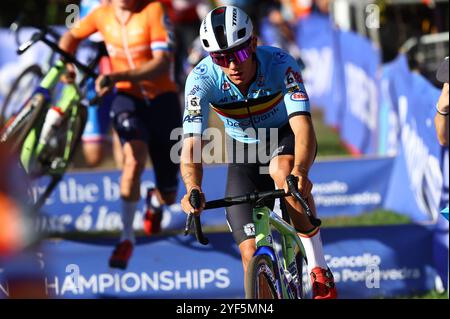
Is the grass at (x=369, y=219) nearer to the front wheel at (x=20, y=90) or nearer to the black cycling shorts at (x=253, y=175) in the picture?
the front wheel at (x=20, y=90)

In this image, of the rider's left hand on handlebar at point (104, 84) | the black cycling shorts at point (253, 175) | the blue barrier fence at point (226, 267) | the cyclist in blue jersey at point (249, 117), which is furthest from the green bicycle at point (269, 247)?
the rider's left hand on handlebar at point (104, 84)

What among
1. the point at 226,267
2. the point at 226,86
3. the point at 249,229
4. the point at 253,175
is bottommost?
the point at 226,267

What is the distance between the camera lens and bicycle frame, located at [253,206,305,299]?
5.76 m

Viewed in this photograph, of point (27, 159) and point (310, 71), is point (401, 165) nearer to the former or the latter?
point (27, 159)

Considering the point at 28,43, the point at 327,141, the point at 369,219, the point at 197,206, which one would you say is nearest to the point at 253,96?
the point at 197,206

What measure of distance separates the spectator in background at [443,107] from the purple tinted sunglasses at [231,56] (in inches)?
54.2

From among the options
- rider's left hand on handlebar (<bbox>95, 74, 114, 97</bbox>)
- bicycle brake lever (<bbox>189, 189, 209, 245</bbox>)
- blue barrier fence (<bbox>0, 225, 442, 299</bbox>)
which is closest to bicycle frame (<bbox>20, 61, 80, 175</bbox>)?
rider's left hand on handlebar (<bbox>95, 74, 114, 97</bbox>)

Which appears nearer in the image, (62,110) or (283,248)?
(283,248)

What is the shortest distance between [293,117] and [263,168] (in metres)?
0.71

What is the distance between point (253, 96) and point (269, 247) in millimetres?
1097

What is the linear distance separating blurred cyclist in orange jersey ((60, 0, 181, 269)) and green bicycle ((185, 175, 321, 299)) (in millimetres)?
2405

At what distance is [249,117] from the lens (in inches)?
255

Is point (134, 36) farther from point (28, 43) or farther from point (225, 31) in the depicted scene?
point (225, 31)

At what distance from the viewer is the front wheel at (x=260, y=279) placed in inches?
213
